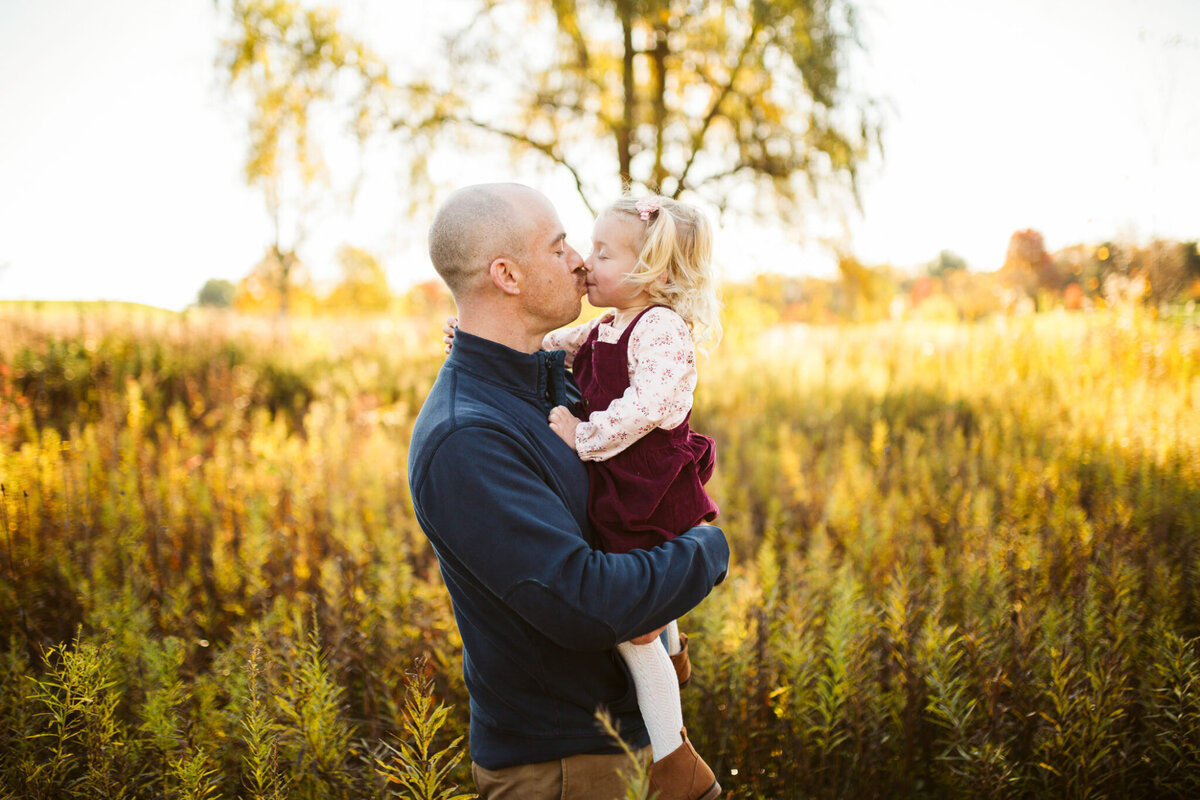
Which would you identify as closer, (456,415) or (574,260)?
(456,415)

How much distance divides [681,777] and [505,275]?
1485 millimetres

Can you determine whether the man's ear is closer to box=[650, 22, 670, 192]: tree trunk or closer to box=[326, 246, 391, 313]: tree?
box=[650, 22, 670, 192]: tree trunk

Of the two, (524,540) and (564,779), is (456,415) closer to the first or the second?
(524,540)

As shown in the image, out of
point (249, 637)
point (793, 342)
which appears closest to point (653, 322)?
point (249, 637)

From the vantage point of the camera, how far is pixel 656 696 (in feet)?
6.12

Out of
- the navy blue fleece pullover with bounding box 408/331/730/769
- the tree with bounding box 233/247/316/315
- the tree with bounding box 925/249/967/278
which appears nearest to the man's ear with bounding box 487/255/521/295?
the navy blue fleece pullover with bounding box 408/331/730/769

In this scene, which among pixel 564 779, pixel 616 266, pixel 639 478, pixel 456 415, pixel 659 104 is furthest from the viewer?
pixel 659 104

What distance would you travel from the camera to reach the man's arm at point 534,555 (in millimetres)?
1505

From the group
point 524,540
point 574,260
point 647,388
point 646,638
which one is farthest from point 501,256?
point 646,638

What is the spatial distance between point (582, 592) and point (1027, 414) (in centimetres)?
635

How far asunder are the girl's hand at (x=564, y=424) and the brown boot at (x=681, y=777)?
879 millimetres

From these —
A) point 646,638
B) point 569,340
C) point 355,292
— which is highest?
point 355,292

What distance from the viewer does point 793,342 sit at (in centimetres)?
1289

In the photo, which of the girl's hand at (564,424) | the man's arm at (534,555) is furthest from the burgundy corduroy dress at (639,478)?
the man's arm at (534,555)
